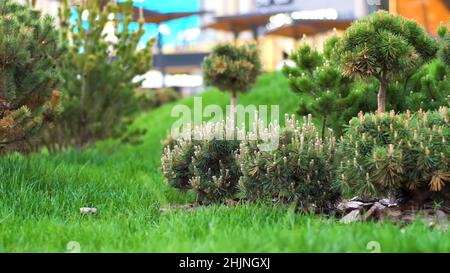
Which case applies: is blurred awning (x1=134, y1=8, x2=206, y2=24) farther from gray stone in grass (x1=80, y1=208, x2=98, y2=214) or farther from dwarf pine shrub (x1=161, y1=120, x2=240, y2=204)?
gray stone in grass (x1=80, y1=208, x2=98, y2=214)

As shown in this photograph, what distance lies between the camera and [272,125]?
4883 mm

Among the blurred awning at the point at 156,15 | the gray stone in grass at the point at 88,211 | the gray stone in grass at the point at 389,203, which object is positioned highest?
the blurred awning at the point at 156,15

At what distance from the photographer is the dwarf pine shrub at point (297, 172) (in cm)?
454

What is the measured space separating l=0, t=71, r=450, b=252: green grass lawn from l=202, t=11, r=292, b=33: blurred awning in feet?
54.5

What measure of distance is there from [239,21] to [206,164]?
719 inches

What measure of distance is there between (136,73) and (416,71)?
5.09 m

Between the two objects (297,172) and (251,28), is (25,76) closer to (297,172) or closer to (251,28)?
(297,172)

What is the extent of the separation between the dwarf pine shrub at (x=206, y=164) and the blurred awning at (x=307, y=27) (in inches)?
562

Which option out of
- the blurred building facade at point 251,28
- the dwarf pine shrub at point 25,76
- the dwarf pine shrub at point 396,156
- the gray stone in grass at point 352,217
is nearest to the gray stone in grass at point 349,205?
the gray stone in grass at point 352,217

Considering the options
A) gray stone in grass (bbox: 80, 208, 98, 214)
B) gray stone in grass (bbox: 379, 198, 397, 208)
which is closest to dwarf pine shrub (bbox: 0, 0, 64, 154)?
gray stone in grass (bbox: 80, 208, 98, 214)

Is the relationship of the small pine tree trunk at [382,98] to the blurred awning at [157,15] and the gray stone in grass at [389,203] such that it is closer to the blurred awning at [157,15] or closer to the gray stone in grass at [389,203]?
the gray stone in grass at [389,203]

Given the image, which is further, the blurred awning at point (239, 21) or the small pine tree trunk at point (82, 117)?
the blurred awning at point (239, 21)

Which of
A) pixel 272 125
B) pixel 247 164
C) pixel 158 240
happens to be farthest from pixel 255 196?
pixel 158 240

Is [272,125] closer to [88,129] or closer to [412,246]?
[412,246]
